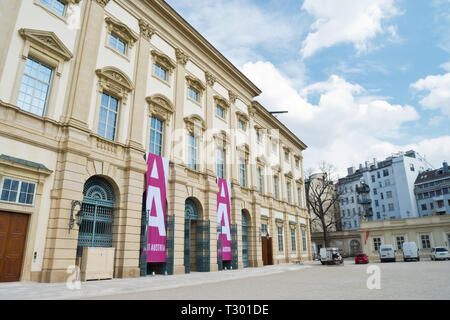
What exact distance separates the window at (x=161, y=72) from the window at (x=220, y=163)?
25.4 ft

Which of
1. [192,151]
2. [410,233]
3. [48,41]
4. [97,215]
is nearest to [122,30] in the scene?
[48,41]

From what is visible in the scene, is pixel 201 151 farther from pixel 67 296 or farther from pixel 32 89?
pixel 67 296

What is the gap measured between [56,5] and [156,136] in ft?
28.9

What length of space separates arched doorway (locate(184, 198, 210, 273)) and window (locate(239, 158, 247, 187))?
7954 mm

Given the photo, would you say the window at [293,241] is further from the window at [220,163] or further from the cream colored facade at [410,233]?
the window at [220,163]

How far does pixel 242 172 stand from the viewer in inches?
1206

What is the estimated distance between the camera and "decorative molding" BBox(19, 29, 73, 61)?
13.8 meters

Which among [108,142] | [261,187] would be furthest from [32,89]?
[261,187]

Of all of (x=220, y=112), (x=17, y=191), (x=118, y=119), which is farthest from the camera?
(x=220, y=112)

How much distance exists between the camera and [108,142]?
16.9 meters

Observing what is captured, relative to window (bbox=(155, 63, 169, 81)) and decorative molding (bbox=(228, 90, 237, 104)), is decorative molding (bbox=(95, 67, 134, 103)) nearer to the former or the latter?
window (bbox=(155, 63, 169, 81))

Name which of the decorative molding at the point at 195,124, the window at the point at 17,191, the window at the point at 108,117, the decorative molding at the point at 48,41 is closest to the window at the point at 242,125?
the decorative molding at the point at 195,124

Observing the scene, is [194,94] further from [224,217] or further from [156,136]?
[224,217]

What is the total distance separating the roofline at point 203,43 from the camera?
71.5ft
